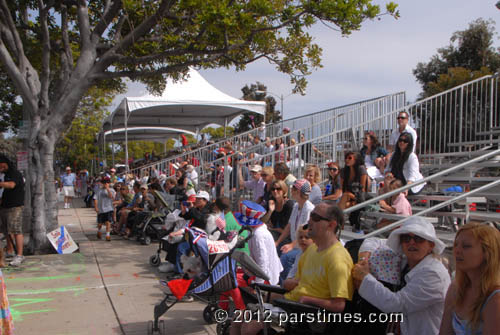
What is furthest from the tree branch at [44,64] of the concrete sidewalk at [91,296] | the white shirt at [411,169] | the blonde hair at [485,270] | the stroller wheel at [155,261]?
the blonde hair at [485,270]

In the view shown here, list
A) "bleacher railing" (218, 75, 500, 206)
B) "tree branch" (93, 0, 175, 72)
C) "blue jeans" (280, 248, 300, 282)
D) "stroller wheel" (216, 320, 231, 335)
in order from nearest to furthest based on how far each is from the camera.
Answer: "stroller wheel" (216, 320, 231, 335) → "blue jeans" (280, 248, 300, 282) → "bleacher railing" (218, 75, 500, 206) → "tree branch" (93, 0, 175, 72)

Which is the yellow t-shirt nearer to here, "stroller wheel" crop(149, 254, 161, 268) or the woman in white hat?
the woman in white hat

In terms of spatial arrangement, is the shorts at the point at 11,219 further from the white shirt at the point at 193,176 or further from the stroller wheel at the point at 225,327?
the stroller wheel at the point at 225,327

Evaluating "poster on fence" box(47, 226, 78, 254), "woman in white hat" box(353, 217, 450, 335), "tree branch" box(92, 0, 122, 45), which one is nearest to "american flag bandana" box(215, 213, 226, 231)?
"woman in white hat" box(353, 217, 450, 335)

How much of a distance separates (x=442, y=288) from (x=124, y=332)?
3.53 metres

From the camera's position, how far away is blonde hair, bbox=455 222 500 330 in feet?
8.16

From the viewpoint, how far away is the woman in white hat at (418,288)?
2.95m

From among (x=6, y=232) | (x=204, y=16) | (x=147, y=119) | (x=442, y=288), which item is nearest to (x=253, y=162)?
(x=204, y=16)

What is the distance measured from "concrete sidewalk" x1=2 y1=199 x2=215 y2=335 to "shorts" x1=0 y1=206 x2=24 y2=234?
2.25ft

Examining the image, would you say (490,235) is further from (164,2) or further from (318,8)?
(164,2)

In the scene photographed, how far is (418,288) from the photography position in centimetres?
296

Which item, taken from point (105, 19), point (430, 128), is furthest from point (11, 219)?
point (430, 128)

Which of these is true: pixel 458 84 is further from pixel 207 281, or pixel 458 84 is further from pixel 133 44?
pixel 207 281

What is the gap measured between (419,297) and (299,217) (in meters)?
2.61
